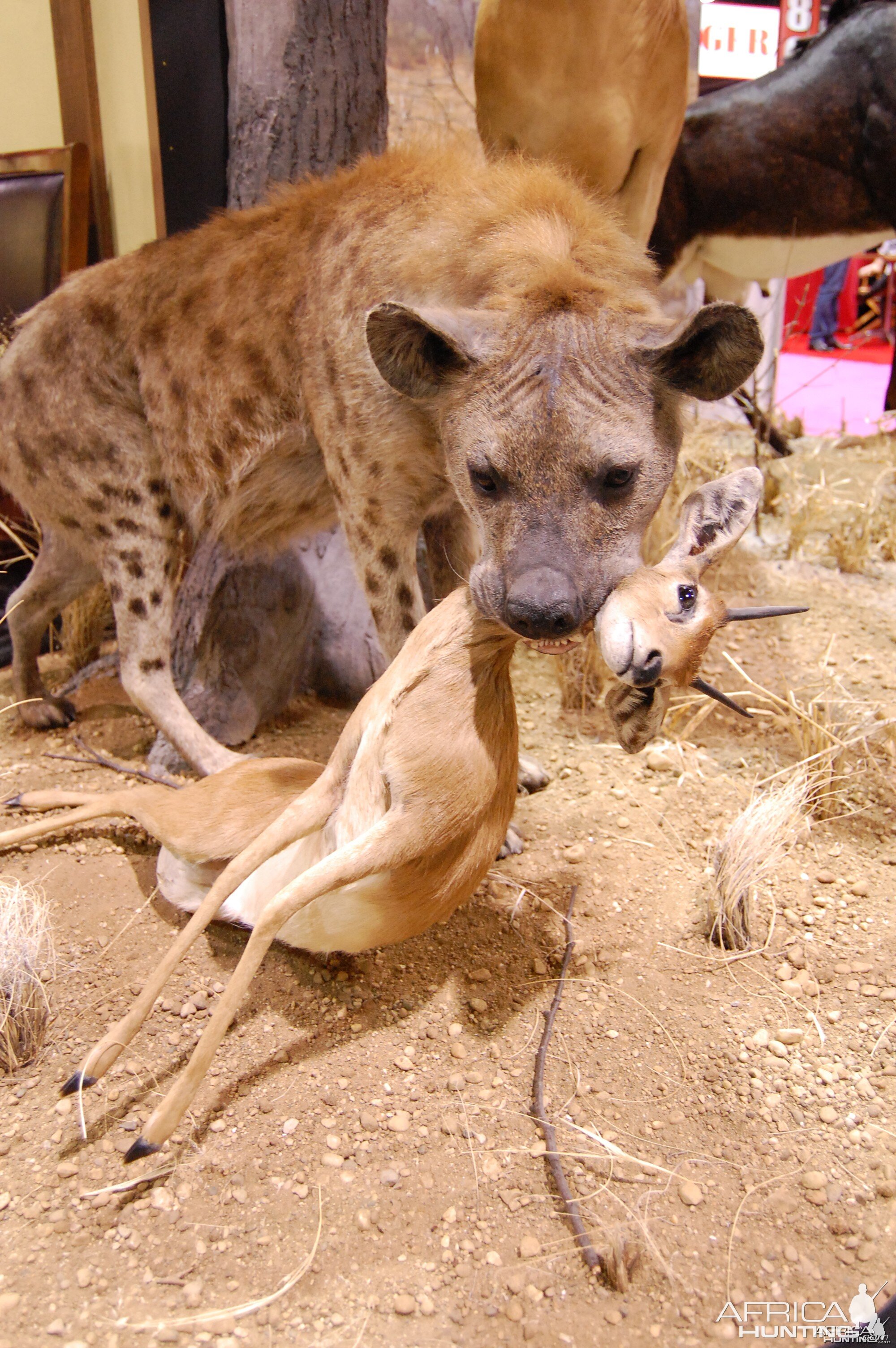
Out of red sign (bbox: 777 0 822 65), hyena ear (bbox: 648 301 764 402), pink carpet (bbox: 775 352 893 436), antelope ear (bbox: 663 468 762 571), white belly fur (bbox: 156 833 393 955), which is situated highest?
red sign (bbox: 777 0 822 65)

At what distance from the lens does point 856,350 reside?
3.75 metres

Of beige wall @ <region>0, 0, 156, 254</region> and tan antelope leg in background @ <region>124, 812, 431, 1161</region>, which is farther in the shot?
beige wall @ <region>0, 0, 156, 254</region>

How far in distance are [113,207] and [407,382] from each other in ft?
5.40

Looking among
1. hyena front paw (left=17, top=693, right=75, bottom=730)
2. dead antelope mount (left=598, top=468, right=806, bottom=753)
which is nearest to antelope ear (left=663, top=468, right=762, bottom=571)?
dead antelope mount (left=598, top=468, right=806, bottom=753)

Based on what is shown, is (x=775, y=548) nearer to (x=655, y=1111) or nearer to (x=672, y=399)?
(x=672, y=399)

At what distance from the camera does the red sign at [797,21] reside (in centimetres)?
253

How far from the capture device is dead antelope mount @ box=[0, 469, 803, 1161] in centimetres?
137

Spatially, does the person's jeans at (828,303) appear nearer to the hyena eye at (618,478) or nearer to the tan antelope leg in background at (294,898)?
the hyena eye at (618,478)

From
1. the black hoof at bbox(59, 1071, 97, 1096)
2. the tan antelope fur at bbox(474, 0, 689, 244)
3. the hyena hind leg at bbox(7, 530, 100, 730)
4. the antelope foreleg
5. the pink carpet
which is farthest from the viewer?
the pink carpet

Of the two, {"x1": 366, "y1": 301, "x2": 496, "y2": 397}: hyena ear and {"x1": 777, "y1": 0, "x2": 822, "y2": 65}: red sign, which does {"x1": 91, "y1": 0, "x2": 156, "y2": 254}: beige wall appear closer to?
{"x1": 366, "y1": 301, "x2": 496, "y2": 397}: hyena ear

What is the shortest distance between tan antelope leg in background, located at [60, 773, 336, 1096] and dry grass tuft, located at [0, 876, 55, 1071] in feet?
0.40

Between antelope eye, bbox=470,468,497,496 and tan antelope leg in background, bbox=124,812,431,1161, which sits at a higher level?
antelope eye, bbox=470,468,497,496

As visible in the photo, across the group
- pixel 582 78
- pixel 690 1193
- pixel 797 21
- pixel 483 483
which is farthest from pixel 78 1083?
pixel 797 21

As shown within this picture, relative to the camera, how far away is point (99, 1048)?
4.86 feet
